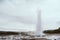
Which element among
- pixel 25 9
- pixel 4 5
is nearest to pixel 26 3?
pixel 25 9

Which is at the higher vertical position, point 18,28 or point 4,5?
point 4,5

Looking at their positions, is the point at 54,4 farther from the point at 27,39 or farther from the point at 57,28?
the point at 27,39

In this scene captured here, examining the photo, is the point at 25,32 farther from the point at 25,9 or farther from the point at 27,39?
the point at 25,9

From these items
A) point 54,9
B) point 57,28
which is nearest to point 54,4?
point 54,9

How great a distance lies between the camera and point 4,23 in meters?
5.06

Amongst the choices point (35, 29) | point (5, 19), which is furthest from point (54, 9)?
point (5, 19)

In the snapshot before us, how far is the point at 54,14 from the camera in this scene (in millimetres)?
5074

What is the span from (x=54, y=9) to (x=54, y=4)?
0.10 meters

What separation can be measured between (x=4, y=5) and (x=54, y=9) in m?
1.00

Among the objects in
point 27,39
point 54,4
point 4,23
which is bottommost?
point 27,39

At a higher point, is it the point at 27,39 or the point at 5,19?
the point at 5,19

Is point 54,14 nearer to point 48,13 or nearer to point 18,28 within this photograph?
point 48,13

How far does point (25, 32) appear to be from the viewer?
5.05 meters

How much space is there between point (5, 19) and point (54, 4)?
102cm
